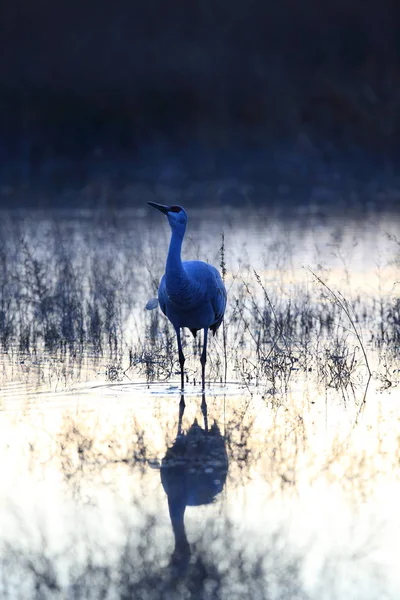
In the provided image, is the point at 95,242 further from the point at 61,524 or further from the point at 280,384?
the point at 61,524

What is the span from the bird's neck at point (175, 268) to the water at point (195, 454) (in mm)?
768

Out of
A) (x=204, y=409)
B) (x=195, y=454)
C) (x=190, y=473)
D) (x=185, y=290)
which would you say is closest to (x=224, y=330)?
(x=185, y=290)

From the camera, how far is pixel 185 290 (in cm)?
946

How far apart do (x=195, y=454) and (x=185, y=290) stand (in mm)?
2100

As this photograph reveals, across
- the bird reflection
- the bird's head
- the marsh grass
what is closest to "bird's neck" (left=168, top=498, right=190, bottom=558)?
the bird reflection

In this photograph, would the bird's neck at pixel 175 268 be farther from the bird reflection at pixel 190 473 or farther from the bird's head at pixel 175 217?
the bird reflection at pixel 190 473

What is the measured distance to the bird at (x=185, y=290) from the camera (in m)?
9.19

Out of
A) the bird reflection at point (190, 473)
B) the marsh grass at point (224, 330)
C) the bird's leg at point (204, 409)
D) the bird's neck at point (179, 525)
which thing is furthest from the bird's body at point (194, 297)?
the bird's neck at point (179, 525)

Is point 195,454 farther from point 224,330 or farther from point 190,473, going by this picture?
point 224,330

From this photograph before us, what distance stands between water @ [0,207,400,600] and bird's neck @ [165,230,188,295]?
77 cm

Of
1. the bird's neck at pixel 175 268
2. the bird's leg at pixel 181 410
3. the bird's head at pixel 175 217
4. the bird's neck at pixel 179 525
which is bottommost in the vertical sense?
the bird's neck at pixel 179 525

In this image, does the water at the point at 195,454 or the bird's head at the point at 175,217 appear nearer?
the water at the point at 195,454

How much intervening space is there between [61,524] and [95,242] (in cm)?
1375

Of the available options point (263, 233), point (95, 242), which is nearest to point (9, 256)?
point (95, 242)
